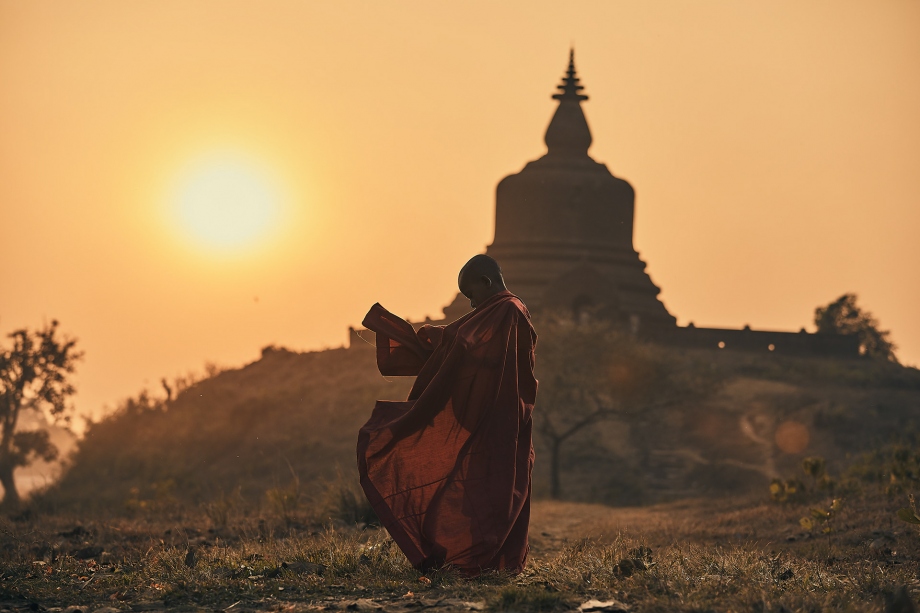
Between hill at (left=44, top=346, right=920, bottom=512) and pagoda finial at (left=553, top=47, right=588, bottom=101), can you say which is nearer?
hill at (left=44, top=346, right=920, bottom=512)

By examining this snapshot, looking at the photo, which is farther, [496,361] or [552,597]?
[496,361]

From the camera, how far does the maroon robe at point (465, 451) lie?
875 centimetres

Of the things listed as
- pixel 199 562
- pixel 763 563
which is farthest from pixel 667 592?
pixel 199 562

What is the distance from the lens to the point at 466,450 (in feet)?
29.1

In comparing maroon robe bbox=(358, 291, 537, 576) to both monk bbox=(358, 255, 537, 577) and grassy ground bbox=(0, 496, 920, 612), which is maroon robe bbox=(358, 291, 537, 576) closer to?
monk bbox=(358, 255, 537, 577)

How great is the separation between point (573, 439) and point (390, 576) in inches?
935

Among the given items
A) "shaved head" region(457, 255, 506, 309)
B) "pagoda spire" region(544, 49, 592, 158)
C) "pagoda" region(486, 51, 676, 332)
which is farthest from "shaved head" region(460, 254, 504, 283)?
"pagoda spire" region(544, 49, 592, 158)

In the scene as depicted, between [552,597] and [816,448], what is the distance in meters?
25.0

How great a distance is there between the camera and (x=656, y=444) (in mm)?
32219

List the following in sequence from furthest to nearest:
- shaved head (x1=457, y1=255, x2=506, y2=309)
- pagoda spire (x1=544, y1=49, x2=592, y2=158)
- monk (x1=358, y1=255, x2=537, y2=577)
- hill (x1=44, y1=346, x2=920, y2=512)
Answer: pagoda spire (x1=544, y1=49, x2=592, y2=158), hill (x1=44, y1=346, x2=920, y2=512), shaved head (x1=457, y1=255, x2=506, y2=309), monk (x1=358, y1=255, x2=537, y2=577)

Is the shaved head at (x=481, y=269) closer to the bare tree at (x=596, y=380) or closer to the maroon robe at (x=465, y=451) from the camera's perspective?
the maroon robe at (x=465, y=451)

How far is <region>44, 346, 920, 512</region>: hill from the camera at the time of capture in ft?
94.7

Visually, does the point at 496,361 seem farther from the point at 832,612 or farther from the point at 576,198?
the point at 576,198

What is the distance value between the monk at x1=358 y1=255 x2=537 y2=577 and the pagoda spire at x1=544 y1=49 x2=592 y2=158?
38.0 meters
